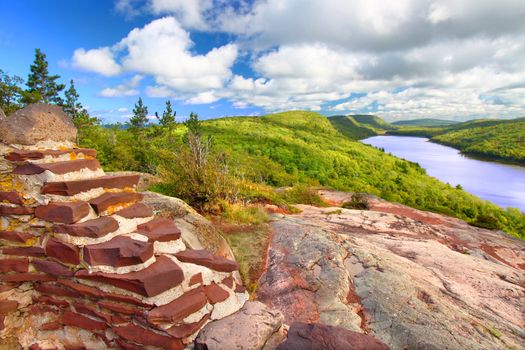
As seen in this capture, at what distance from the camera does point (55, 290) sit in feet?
10.7

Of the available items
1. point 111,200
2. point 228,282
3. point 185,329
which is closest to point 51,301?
point 111,200

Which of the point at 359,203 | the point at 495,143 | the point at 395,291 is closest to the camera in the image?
the point at 395,291

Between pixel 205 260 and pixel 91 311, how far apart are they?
4.31 ft

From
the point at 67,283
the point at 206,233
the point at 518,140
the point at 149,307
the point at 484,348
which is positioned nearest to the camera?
the point at 149,307

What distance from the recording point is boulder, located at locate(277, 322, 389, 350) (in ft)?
9.00

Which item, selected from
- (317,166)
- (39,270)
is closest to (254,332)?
(39,270)

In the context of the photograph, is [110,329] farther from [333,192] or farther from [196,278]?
[333,192]

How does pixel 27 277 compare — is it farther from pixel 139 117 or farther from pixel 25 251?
pixel 139 117

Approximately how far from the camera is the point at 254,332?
314 centimetres

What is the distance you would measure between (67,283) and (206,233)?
239 centimetres

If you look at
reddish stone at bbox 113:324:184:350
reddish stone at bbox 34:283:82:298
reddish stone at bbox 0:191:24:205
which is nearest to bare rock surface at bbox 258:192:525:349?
reddish stone at bbox 113:324:184:350

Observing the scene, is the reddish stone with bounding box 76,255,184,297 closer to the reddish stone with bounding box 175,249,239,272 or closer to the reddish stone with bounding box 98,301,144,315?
the reddish stone with bounding box 98,301,144,315

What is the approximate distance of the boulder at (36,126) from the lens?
3.55m

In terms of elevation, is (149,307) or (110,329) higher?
(149,307)
